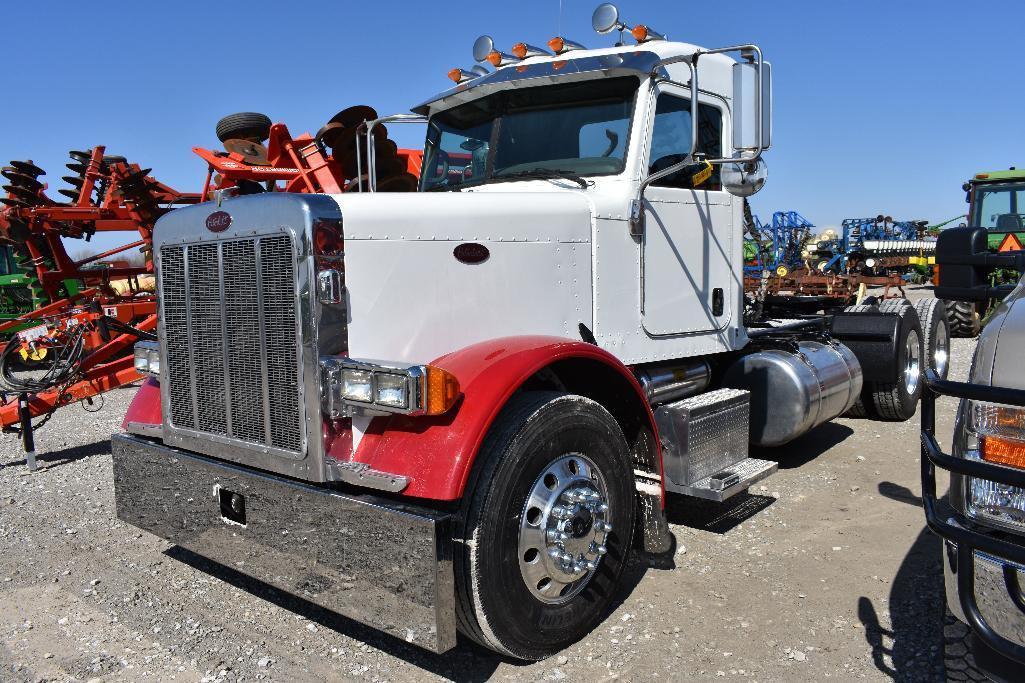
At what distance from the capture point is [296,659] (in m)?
3.26

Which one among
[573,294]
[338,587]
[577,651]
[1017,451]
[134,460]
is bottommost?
[577,651]

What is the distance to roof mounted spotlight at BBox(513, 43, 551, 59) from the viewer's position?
469 cm

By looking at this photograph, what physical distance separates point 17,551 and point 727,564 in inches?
161

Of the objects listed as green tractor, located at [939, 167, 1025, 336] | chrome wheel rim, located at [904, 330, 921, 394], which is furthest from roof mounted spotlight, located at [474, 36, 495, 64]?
green tractor, located at [939, 167, 1025, 336]

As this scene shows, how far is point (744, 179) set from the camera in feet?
13.1

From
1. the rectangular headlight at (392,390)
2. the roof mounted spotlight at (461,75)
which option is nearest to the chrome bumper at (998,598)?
the rectangular headlight at (392,390)

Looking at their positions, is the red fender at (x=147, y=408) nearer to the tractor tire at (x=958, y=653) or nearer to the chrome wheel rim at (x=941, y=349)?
the tractor tire at (x=958, y=653)

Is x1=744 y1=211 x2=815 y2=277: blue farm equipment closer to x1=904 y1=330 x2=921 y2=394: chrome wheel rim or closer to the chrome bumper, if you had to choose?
x1=904 y1=330 x2=921 y2=394: chrome wheel rim

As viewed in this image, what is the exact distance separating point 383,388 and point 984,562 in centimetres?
192

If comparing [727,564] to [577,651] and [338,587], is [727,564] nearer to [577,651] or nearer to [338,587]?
[577,651]

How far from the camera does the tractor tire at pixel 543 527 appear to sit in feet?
9.31

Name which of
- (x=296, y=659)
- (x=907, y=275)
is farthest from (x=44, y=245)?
(x=907, y=275)

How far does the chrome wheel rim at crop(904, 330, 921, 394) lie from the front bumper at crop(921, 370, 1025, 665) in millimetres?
5655

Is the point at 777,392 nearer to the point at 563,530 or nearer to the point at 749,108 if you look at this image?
the point at 749,108
